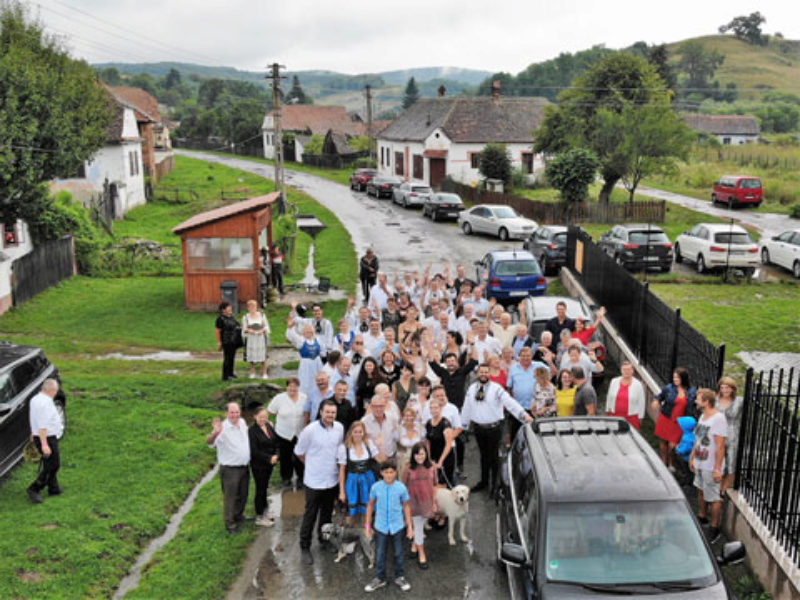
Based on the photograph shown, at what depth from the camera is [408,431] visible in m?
8.80

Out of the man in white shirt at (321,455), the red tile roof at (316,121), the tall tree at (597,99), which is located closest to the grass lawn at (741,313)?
the man in white shirt at (321,455)

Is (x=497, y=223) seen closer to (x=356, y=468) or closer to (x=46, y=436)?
(x=46, y=436)

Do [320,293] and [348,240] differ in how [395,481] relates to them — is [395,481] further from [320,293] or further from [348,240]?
[348,240]

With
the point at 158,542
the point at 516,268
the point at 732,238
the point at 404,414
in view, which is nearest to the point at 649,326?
the point at 516,268

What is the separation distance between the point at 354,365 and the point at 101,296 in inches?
591

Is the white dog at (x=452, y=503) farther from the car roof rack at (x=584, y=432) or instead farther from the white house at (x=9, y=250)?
the white house at (x=9, y=250)

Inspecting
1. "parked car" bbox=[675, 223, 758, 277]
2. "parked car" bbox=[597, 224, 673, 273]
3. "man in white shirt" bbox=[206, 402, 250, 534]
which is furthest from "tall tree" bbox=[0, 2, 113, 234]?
"parked car" bbox=[675, 223, 758, 277]

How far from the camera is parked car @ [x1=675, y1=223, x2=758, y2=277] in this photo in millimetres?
23469

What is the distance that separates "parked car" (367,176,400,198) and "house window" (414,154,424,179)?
13.6 feet

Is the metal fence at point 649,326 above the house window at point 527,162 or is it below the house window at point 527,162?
below

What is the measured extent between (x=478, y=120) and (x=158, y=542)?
151 feet

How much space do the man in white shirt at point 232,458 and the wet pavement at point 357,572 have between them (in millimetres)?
491

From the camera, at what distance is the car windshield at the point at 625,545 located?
6254 millimetres

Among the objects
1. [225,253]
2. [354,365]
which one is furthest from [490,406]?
[225,253]
